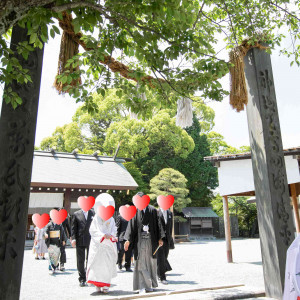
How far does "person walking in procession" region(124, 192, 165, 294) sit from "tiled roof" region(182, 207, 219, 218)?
20255 millimetres

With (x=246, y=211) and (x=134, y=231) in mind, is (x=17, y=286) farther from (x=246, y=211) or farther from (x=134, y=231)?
(x=246, y=211)

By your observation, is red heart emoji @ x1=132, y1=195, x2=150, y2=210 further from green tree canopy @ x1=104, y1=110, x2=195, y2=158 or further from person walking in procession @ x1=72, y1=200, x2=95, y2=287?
green tree canopy @ x1=104, y1=110, x2=195, y2=158

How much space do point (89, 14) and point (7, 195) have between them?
1.83 meters

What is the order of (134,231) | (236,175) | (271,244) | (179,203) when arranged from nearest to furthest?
(271,244) → (134,231) → (236,175) → (179,203)

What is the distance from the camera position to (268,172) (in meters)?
4.51

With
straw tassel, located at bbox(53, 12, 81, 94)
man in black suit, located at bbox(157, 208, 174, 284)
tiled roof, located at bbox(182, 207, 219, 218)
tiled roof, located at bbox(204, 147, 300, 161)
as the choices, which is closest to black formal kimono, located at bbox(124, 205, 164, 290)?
man in black suit, located at bbox(157, 208, 174, 284)

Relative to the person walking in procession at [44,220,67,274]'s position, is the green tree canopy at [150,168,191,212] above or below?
above

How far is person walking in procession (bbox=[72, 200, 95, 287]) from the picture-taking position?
233 inches

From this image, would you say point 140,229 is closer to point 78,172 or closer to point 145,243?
point 145,243

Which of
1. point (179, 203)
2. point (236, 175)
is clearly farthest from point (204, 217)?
point (236, 175)

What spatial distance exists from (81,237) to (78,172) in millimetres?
11696

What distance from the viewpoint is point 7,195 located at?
8.28 feet

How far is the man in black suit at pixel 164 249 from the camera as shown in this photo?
6113mm

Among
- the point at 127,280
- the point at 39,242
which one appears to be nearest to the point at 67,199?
the point at 39,242
